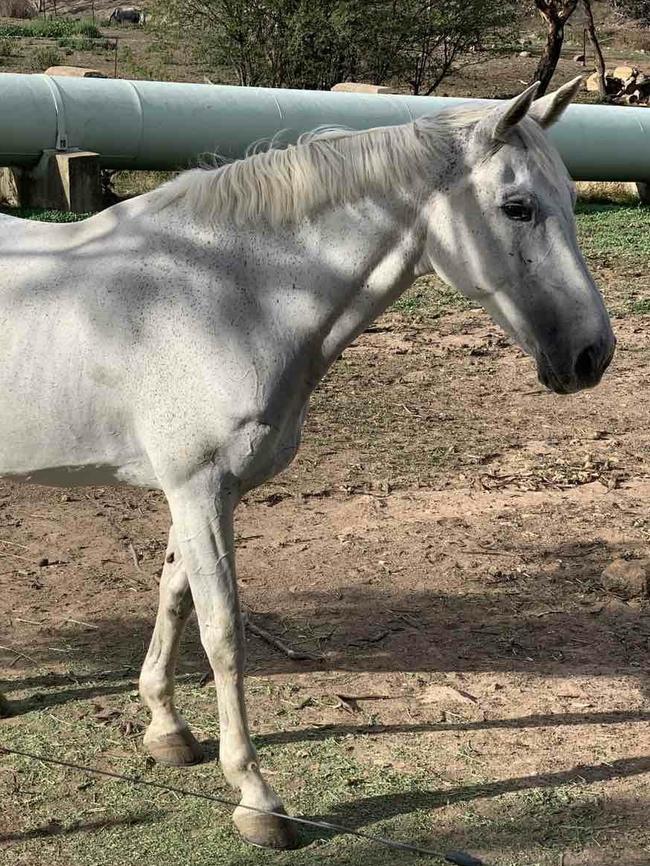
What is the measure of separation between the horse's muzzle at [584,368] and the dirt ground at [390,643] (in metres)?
1.28

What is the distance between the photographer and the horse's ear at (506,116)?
9.01ft

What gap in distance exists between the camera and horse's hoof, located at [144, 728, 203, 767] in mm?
3498

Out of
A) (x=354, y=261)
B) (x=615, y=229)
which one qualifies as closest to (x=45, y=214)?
(x=615, y=229)

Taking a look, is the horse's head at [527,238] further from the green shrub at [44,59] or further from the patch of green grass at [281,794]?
the green shrub at [44,59]

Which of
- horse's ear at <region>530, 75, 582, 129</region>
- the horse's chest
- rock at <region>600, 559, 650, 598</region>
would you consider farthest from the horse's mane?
rock at <region>600, 559, 650, 598</region>

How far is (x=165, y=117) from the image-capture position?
35.8 ft

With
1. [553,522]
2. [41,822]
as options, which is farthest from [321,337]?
[553,522]

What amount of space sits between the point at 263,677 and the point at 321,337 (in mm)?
1496

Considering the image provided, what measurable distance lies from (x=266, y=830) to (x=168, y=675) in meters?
0.68

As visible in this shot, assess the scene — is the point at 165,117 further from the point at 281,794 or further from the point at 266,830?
the point at 266,830

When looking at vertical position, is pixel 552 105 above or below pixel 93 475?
above

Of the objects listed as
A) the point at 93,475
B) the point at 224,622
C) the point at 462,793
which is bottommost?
the point at 462,793

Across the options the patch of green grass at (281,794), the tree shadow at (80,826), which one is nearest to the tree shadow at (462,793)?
the patch of green grass at (281,794)

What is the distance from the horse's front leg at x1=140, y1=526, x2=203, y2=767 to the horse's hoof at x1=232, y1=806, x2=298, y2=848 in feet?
1.45
